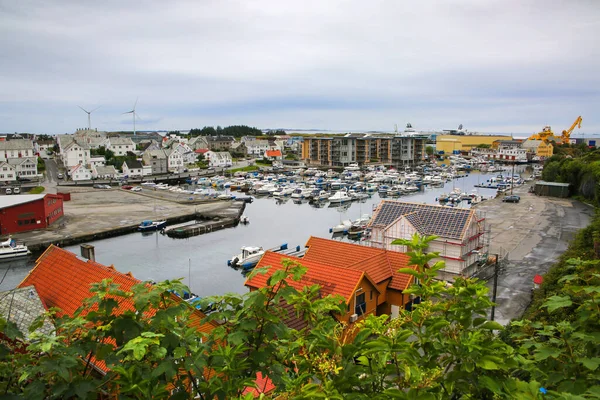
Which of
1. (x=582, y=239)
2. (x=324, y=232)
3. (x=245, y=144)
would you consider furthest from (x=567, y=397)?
(x=245, y=144)

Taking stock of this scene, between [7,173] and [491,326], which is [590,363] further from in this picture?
[7,173]

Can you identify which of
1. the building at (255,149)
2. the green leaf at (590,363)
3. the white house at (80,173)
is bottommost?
the white house at (80,173)

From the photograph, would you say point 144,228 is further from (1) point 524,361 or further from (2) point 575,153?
(2) point 575,153

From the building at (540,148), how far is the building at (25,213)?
75.8 m

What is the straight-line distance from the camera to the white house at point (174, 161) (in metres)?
58.5

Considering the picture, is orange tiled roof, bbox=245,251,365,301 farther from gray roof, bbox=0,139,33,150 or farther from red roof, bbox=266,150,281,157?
red roof, bbox=266,150,281,157

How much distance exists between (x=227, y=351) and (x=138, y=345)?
Answer: 0.48 m

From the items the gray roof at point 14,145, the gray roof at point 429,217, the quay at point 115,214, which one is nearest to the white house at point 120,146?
the gray roof at point 14,145

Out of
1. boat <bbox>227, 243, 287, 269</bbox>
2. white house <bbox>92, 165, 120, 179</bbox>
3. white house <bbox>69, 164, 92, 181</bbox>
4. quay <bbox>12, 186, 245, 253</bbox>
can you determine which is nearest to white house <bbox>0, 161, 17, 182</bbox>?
white house <bbox>69, 164, 92, 181</bbox>

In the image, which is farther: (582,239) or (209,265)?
(209,265)

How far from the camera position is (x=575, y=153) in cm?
6506

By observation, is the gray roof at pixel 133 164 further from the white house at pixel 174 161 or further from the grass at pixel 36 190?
the grass at pixel 36 190

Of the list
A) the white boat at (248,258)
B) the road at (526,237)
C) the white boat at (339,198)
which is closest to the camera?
the road at (526,237)

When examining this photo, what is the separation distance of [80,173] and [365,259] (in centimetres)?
4596
